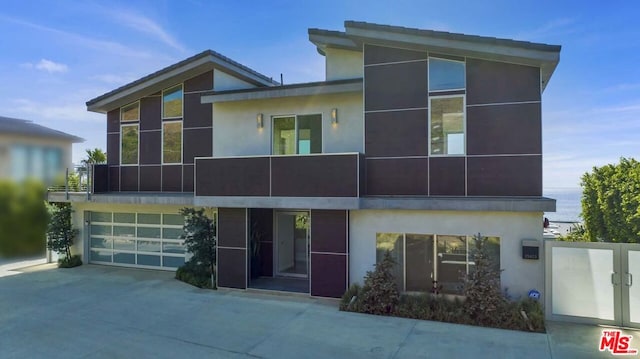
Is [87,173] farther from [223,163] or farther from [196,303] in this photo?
[196,303]

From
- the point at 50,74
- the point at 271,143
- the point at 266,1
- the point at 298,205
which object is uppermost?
the point at 266,1

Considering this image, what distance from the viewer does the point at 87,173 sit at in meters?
14.6

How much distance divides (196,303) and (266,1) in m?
10.2

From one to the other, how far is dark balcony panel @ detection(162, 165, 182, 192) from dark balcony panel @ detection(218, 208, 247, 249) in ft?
10.6

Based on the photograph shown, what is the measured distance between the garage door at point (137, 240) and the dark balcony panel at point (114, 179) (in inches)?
41.8

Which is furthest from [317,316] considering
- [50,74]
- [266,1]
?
[50,74]

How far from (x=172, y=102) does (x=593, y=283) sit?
558 inches

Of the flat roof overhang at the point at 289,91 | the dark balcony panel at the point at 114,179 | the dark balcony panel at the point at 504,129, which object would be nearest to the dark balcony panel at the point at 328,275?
the dark balcony panel at the point at 504,129

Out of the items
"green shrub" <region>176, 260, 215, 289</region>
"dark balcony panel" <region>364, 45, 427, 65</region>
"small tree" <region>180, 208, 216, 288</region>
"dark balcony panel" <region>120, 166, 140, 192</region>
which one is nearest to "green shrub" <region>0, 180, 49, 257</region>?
"dark balcony panel" <region>120, 166, 140, 192</region>

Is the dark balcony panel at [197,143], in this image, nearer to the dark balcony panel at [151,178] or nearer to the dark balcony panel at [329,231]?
the dark balcony panel at [151,178]

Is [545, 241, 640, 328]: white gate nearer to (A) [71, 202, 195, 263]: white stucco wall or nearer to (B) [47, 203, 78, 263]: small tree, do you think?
(A) [71, 202, 195, 263]: white stucco wall

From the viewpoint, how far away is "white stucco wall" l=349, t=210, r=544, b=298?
9.05 metres

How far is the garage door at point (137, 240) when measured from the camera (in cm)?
1449

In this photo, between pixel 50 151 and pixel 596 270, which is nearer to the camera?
Answer: pixel 596 270
